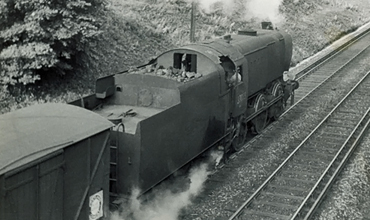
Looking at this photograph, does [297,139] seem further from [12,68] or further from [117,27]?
[117,27]

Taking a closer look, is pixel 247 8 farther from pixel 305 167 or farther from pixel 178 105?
pixel 178 105

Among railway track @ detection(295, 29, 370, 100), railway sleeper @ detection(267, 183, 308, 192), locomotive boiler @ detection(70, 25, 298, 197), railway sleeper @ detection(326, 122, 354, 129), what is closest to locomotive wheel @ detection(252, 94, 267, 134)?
locomotive boiler @ detection(70, 25, 298, 197)

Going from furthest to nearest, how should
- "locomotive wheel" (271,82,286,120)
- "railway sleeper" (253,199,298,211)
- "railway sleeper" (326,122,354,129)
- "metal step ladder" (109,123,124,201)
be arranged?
"locomotive wheel" (271,82,286,120) < "railway sleeper" (326,122,354,129) < "railway sleeper" (253,199,298,211) < "metal step ladder" (109,123,124,201)

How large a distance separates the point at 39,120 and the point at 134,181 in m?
2.08

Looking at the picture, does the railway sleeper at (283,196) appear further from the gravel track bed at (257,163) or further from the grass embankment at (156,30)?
the grass embankment at (156,30)

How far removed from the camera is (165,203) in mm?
10164

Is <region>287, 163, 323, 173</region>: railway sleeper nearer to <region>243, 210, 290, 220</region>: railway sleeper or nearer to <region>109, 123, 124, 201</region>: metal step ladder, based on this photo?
<region>243, 210, 290, 220</region>: railway sleeper

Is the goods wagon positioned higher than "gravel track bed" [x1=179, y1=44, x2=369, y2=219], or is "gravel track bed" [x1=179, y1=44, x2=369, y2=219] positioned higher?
the goods wagon

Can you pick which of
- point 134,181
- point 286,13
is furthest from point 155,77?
point 286,13

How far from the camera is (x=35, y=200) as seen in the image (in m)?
6.35

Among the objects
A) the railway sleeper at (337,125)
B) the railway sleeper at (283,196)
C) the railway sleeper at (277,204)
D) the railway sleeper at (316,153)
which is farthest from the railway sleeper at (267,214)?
the railway sleeper at (337,125)

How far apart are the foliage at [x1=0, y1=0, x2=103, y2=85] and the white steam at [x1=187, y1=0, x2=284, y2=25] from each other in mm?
12579

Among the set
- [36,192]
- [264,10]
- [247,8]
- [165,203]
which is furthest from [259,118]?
[247,8]

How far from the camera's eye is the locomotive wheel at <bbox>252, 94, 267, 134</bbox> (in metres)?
14.5
